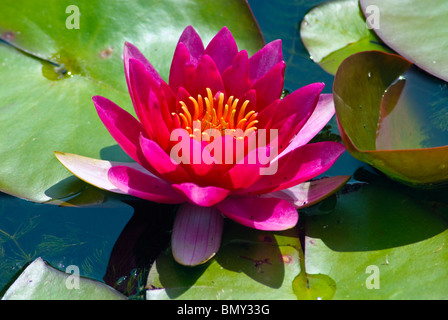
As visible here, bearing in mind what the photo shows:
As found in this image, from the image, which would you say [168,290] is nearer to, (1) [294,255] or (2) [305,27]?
(1) [294,255]

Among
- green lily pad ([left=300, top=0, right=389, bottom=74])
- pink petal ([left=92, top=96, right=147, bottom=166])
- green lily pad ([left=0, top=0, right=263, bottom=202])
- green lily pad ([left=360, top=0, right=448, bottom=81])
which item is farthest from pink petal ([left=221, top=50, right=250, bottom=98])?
green lily pad ([left=360, top=0, right=448, bottom=81])

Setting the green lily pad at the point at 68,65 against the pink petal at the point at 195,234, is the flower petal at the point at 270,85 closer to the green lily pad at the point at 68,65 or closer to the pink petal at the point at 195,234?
the pink petal at the point at 195,234

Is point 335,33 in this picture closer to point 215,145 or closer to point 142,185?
point 215,145

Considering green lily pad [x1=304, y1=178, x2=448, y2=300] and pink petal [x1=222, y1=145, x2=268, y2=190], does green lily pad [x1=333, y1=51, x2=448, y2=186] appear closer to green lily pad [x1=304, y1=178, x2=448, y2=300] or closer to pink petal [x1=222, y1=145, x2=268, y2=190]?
green lily pad [x1=304, y1=178, x2=448, y2=300]

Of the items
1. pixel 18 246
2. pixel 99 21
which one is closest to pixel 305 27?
pixel 99 21

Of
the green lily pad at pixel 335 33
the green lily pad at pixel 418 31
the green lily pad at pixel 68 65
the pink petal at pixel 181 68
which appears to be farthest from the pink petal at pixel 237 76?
the green lily pad at pixel 418 31

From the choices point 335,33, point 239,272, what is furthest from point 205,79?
point 335,33
